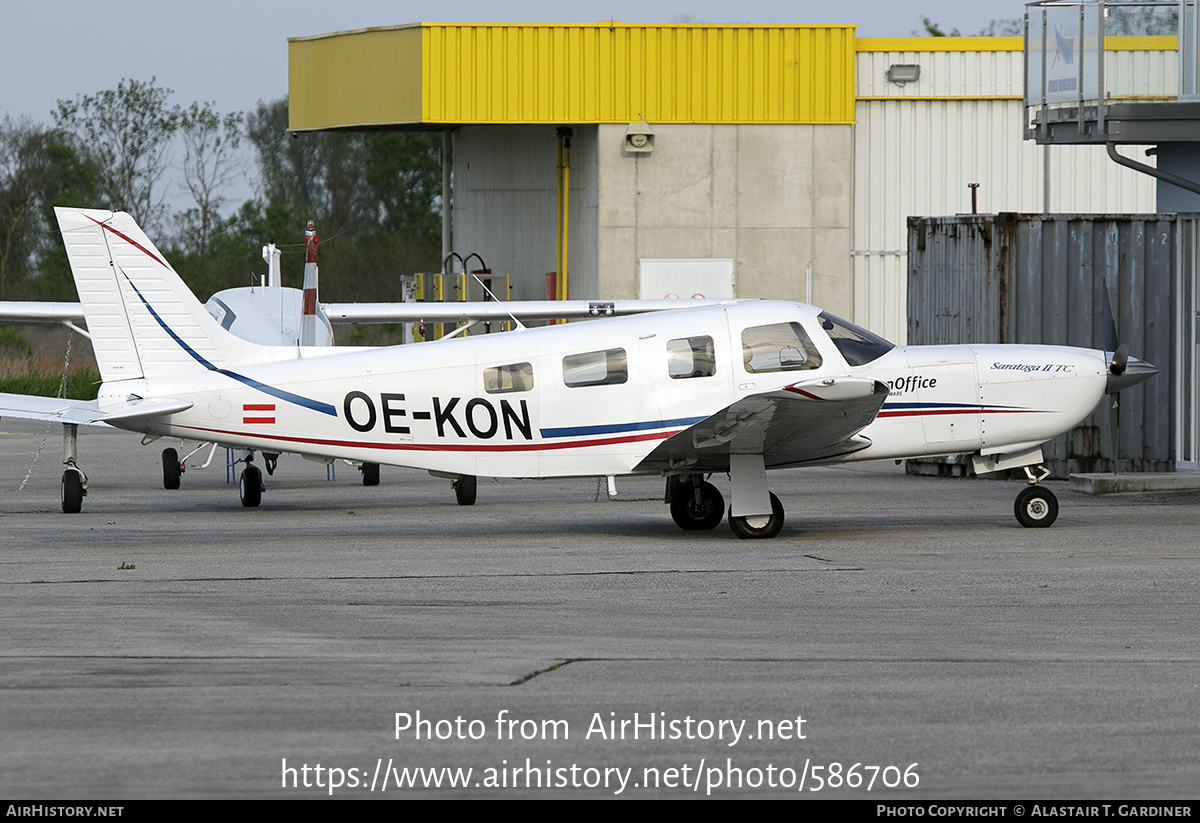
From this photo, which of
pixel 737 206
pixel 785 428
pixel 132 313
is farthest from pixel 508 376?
pixel 737 206

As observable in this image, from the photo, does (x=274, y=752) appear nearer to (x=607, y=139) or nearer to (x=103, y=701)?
(x=103, y=701)

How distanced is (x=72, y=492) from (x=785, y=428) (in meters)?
7.67

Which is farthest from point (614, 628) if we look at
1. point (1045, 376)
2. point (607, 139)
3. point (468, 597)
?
point (607, 139)

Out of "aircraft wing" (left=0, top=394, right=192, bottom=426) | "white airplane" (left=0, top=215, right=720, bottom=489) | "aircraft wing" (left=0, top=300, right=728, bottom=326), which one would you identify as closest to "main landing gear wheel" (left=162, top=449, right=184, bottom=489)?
"white airplane" (left=0, top=215, right=720, bottom=489)

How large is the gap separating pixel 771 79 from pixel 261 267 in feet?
111

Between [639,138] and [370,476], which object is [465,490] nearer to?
[370,476]

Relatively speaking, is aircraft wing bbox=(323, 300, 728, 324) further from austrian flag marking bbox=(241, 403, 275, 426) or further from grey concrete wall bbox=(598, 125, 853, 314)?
grey concrete wall bbox=(598, 125, 853, 314)

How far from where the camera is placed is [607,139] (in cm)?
3158

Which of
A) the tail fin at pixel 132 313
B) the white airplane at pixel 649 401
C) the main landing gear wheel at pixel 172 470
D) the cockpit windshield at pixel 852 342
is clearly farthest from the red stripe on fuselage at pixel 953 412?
the main landing gear wheel at pixel 172 470

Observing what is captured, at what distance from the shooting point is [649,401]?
1262 centimetres

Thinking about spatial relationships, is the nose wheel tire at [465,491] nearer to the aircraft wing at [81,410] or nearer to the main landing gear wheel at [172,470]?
the aircraft wing at [81,410]

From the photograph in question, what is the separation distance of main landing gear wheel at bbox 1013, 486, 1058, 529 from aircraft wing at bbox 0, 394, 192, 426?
7474 mm

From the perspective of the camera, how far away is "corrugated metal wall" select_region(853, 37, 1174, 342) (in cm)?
3162

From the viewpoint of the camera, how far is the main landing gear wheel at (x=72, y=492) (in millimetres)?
15320
